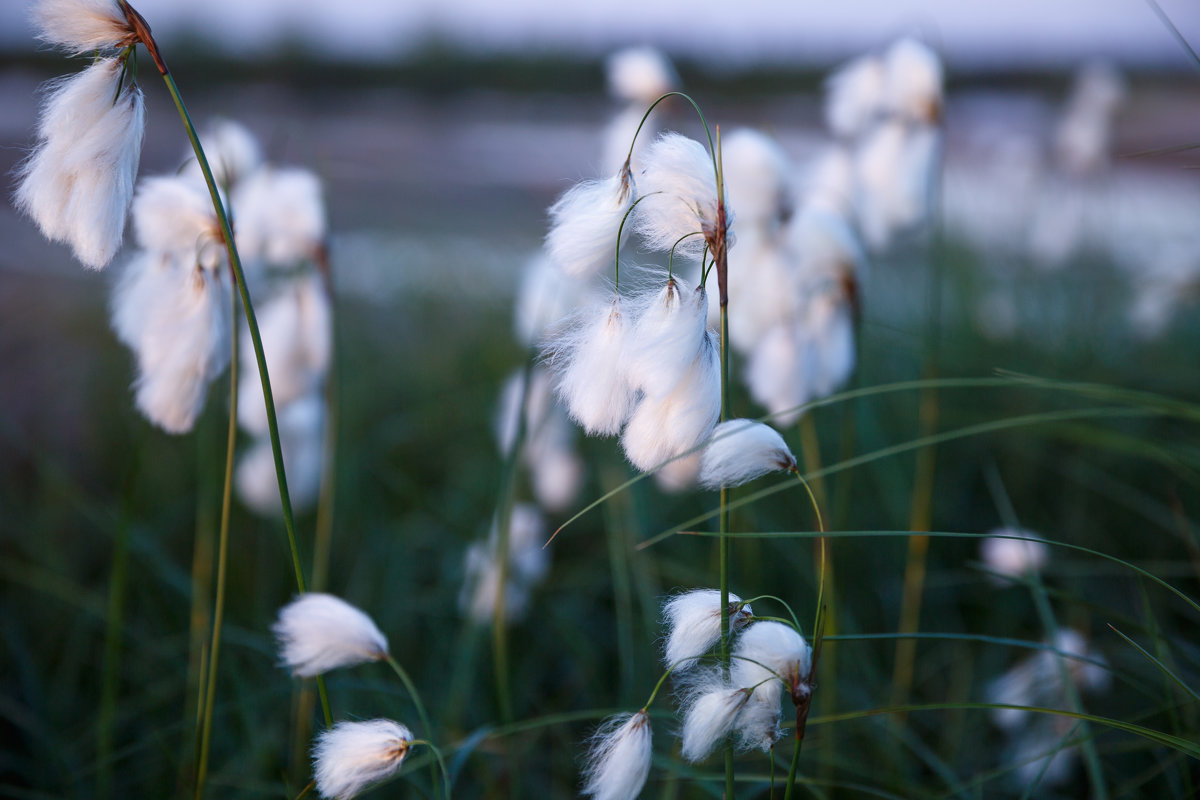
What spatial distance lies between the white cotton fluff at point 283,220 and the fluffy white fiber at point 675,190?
72 cm

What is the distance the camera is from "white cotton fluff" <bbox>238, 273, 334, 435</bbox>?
1229 millimetres

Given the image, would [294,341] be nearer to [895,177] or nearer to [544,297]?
[544,297]

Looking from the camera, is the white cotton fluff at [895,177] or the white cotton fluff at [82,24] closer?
the white cotton fluff at [82,24]

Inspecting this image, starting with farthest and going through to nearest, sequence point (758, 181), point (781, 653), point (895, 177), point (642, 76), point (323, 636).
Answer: point (895, 177) < point (642, 76) < point (758, 181) < point (323, 636) < point (781, 653)

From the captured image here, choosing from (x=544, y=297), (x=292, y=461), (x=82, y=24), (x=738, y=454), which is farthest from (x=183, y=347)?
(x=292, y=461)

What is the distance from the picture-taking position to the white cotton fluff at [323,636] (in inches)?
29.1

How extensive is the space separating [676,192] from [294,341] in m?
0.84

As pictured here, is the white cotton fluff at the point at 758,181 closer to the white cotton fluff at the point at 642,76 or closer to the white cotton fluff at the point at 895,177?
the white cotton fluff at the point at 642,76

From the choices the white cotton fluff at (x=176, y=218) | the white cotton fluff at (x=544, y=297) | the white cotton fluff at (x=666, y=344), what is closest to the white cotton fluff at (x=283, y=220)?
the white cotton fluff at (x=176, y=218)

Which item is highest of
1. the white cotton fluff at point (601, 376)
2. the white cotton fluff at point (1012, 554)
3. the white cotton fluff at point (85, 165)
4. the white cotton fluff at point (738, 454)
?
the white cotton fluff at point (85, 165)

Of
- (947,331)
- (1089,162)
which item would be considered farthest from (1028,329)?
(1089,162)

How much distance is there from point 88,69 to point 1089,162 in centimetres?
402

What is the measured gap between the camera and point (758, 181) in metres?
1.13

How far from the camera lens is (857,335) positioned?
1.17 meters
